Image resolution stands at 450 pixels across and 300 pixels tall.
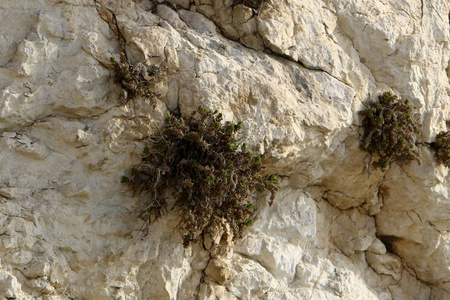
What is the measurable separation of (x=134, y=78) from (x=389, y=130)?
263cm

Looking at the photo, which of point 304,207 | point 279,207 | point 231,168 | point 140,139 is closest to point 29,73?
point 140,139

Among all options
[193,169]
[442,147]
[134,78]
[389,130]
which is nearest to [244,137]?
[193,169]

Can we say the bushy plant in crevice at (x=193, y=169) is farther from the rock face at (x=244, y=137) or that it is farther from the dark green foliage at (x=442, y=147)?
the dark green foliage at (x=442, y=147)

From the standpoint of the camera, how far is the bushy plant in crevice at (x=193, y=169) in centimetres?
383

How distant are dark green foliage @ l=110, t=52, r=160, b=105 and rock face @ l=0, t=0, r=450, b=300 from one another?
102 millimetres

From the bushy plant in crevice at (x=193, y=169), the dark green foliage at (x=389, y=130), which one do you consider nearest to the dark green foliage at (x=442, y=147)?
the dark green foliage at (x=389, y=130)

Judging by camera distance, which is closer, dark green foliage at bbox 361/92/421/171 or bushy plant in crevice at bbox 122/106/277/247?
bushy plant in crevice at bbox 122/106/277/247

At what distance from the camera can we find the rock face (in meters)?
3.73

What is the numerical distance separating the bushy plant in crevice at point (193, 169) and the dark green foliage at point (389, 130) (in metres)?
1.56

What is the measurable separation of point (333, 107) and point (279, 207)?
115 cm

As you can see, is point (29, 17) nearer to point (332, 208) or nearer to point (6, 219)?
point (6, 219)

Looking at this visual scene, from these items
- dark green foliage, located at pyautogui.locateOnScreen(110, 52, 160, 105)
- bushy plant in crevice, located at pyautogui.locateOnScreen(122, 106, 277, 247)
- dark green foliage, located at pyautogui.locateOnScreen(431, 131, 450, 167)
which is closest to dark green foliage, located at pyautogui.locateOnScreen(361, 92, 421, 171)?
dark green foliage, located at pyautogui.locateOnScreen(431, 131, 450, 167)

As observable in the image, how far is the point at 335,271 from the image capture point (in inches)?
202

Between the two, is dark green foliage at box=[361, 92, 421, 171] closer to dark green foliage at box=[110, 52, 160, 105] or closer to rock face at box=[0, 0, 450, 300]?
rock face at box=[0, 0, 450, 300]
